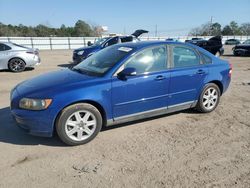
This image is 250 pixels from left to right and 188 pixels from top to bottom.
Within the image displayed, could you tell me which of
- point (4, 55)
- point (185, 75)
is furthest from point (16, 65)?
point (185, 75)

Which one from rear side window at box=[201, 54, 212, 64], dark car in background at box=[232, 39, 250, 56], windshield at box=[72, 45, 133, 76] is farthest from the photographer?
dark car in background at box=[232, 39, 250, 56]

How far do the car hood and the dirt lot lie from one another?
83 cm

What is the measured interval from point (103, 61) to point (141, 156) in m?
1.92

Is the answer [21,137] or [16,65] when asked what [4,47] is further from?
[21,137]

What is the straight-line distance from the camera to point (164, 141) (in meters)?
4.15

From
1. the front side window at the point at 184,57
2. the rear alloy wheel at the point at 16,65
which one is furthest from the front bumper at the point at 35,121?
the rear alloy wheel at the point at 16,65

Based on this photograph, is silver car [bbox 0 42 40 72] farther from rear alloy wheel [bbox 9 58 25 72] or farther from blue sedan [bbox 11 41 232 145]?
blue sedan [bbox 11 41 232 145]

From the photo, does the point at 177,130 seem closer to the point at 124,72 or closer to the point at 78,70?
the point at 124,72

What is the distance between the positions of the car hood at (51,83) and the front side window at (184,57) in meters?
1.73

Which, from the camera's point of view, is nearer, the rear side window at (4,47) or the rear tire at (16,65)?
the rear side window at (4,47)

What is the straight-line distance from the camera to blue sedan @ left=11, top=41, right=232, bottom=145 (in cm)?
383

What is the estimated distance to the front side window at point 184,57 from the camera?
4.88 m

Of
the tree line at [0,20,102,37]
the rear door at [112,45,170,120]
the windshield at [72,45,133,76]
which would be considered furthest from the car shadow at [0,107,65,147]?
the tree line at [0,20,102,37]

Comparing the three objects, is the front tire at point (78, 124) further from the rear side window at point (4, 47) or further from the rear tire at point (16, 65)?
the rear side window at point (4, 47)
